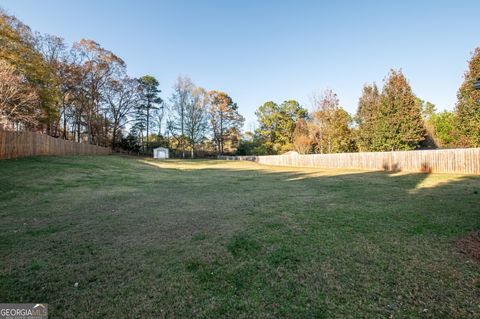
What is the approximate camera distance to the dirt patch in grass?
2.82 metres

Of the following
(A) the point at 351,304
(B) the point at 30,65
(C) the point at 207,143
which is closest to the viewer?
(A) the point at 351,304

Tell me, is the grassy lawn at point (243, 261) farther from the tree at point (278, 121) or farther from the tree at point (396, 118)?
the tree at point (278, 121)

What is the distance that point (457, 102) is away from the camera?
54.8 feet

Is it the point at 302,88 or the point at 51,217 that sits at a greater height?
the point at 302,88

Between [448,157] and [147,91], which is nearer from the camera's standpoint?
[448,157]

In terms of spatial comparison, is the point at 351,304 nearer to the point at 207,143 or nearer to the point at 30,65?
the point at 30,65

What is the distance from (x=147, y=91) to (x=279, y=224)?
138ft

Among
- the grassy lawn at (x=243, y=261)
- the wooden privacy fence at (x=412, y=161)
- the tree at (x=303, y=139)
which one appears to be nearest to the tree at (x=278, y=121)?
the tree at (x=303, y=139)

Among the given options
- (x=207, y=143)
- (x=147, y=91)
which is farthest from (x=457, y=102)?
(x=147, y=91)

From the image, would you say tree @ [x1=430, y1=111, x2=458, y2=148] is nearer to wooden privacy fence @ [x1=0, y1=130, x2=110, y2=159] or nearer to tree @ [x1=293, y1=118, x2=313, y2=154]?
tree @ [x1=293, y1=118, x2=313, y2=154]

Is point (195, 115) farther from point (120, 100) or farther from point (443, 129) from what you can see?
point (443, 129)

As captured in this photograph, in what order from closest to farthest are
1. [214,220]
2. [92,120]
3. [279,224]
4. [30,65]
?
[279,224] < [214,220] < [30,65] < [92,120]

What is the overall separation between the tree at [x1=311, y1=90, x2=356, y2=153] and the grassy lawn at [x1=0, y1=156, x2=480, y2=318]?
2322cm

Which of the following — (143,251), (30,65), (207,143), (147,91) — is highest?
(147,91)
